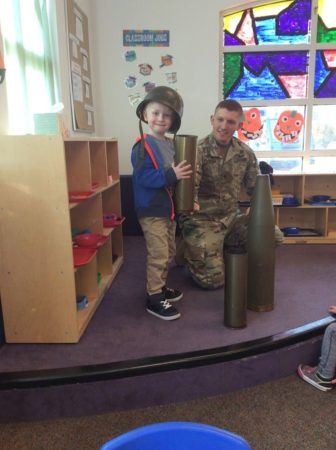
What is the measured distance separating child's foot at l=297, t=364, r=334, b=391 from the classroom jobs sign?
10.4 feet

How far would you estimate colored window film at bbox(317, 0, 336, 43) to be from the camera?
3785 millimetres

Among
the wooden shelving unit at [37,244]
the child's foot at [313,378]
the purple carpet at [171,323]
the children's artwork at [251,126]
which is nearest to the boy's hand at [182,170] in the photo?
the wooden shelving unit at [37,244]

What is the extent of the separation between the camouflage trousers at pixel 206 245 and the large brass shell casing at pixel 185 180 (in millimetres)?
521

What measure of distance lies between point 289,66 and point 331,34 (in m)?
0.50

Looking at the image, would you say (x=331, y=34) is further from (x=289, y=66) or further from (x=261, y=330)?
(x=261, y=330)

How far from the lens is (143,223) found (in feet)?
7.10

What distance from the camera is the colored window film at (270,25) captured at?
380 centimetres

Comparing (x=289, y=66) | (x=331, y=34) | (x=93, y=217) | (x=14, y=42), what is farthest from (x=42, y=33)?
(x=331, y=34)

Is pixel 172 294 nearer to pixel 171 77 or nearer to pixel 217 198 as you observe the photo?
pixel 217 198

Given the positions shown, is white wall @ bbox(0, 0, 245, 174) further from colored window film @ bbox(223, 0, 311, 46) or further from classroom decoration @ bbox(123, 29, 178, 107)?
colored window film @ bbox(223, 0, 311, 46)

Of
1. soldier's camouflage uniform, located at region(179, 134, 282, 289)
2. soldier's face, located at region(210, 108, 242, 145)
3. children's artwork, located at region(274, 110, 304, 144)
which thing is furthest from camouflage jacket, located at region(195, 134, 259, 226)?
children's artwork, located at region(274, 110, 304, 144)

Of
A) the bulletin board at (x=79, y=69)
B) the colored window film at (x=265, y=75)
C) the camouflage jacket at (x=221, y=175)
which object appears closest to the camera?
the camouflage jacket at (x=221, y=175)

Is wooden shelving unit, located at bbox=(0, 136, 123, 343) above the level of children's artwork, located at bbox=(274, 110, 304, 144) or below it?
below

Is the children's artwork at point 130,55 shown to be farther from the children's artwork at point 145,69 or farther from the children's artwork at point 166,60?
the children's artwork at point 166,60
